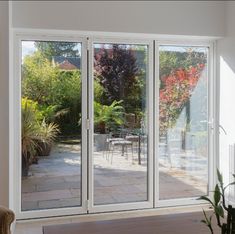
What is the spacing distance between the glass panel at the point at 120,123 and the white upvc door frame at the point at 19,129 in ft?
0.47

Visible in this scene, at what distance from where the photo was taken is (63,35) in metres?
3.93

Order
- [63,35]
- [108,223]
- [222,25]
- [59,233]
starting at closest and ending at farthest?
1. [59,233]
2. [108,223]
3. [63,35]
4. [222,25]

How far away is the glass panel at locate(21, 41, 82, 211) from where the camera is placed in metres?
3.92

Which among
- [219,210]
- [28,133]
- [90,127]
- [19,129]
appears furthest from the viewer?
[90,127]

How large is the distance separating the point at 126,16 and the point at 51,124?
4.98 feet

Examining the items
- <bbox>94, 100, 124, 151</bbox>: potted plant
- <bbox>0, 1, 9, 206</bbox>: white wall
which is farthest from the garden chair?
<bbox>0, 1, 9, 206</bbox>: white wall

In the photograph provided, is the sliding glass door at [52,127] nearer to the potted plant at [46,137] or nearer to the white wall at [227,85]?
the potted plant at [46,137]

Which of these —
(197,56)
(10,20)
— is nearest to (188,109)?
(197,56)

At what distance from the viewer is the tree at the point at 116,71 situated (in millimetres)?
4102

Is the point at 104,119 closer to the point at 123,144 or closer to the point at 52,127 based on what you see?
the point at 123,144

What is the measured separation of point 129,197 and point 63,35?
211 cm

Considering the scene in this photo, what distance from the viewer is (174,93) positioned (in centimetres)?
436

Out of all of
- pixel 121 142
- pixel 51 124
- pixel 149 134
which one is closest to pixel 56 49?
pixel 51 124

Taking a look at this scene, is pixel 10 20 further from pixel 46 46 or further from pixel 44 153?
pixel 44 153
